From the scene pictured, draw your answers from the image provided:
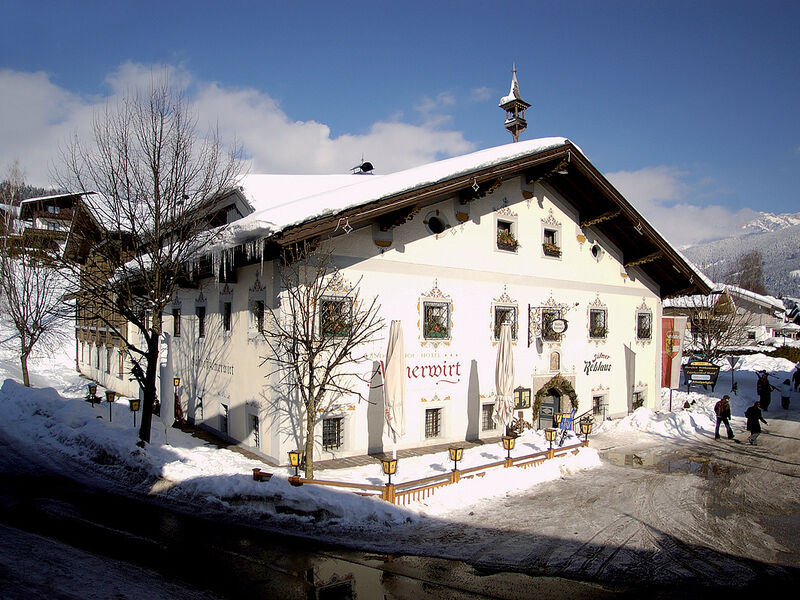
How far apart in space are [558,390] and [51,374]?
29.5 metres

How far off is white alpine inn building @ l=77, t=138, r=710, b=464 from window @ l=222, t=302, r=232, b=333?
6 centimetres

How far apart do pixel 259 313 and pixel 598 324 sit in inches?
540

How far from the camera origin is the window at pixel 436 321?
16344 millimetres

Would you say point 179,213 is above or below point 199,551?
above

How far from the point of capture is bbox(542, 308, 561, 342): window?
1945cm

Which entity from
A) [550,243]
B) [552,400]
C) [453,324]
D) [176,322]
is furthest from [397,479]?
[176,322]

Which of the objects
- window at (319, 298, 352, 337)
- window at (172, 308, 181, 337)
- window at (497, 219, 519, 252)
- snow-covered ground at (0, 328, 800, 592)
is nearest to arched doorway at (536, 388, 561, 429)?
snow-covered ground at (0, 328, 800, 592)

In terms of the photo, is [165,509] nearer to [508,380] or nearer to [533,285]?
[508,380]

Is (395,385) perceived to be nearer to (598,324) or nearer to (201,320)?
(201,320)

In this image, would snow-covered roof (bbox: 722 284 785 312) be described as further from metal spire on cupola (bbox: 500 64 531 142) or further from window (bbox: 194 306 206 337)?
window (bbox: 194 306 206 337)

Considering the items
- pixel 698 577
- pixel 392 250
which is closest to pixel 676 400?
pixel 392 250

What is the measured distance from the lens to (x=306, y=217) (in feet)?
40.7

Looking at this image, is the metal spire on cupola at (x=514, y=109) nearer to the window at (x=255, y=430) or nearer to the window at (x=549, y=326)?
the window at (x=549, y=326)

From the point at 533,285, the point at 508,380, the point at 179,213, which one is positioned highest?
the point at 179,213
